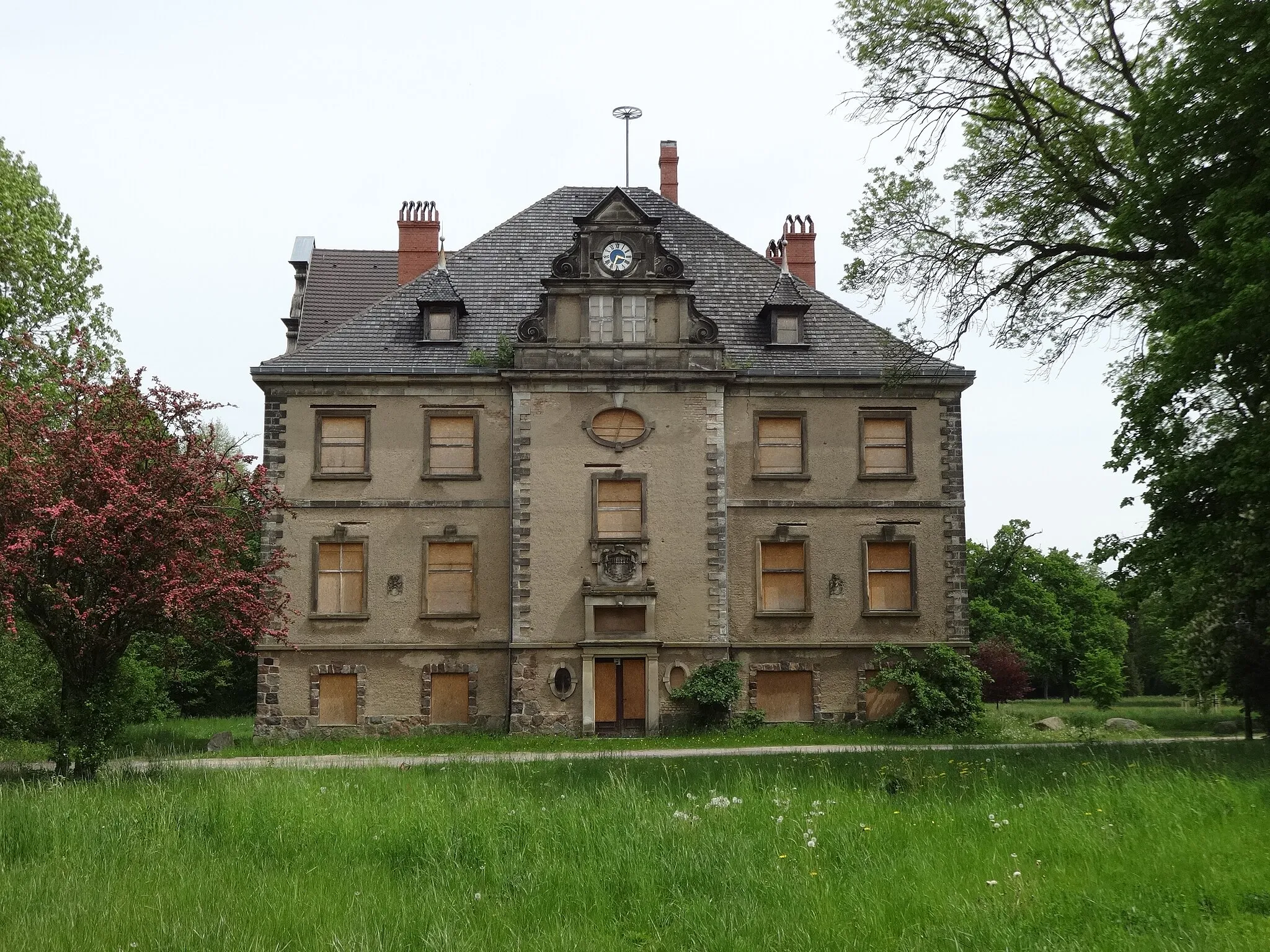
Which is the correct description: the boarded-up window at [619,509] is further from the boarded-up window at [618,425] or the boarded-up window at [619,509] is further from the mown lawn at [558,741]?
the mown lawn at [558,741]

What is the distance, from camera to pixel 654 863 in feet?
34.2

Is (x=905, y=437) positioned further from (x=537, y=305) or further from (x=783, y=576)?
(x=537, y=305)

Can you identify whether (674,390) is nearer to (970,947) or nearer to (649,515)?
(649,515)

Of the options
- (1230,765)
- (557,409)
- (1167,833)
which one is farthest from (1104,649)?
(1167,833)

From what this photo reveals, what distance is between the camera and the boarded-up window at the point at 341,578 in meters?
28.2

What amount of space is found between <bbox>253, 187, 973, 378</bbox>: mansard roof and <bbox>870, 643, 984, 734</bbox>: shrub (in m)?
6.45

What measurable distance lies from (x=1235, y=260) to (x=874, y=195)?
24.3ft

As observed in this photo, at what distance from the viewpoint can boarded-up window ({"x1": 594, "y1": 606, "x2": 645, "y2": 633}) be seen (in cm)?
2812

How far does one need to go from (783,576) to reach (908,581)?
2.98 m

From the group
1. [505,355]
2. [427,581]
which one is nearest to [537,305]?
[505,355]

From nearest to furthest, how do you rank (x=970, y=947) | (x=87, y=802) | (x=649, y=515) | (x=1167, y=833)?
(x=970, y=947)
(x=1167, y=833)
(x=87, y=802)
(x=649, y=515)

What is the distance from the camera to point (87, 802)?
13.4 m

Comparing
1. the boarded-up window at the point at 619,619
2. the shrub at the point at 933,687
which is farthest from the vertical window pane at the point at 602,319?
the shrub at the point at 933,687

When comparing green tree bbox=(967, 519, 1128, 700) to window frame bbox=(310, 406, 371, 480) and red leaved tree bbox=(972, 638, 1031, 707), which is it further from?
window frame bbox=(310, 406, 371, 480)
